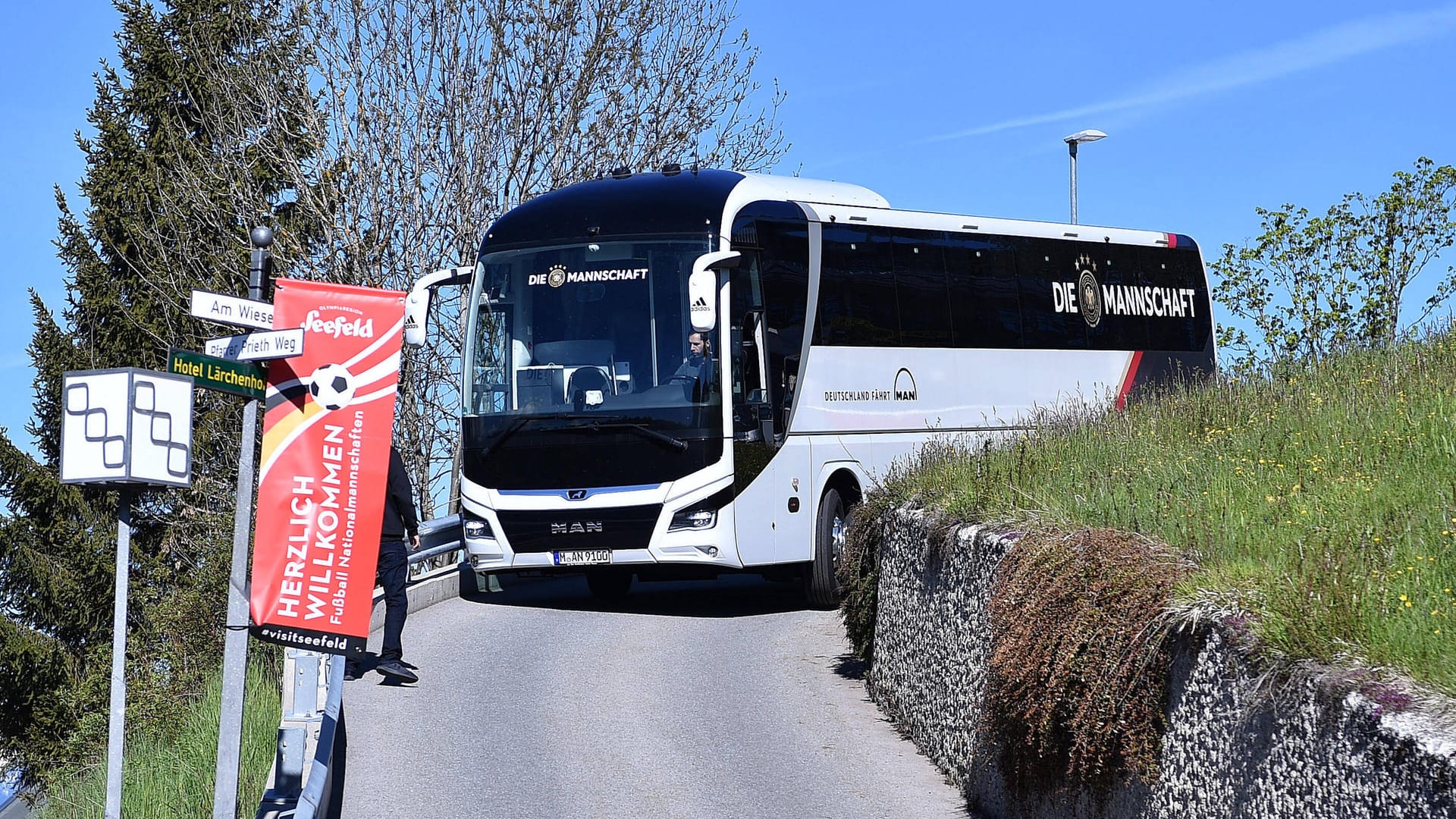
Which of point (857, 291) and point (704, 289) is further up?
Answer: point (857, 291)

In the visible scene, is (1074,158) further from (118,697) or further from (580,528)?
(118,697)

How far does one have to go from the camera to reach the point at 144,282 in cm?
3606

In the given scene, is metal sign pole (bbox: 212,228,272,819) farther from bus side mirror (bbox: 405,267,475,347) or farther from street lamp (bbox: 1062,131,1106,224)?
street lamp (bbox: 1062,131,1106,224)

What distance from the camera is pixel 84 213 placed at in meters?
36.8

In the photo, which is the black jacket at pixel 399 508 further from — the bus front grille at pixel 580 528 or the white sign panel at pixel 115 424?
the white sign panel at pixel 115 424

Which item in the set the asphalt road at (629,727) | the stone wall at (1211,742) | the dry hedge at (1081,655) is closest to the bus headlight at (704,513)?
the asphalt road at (629,727)

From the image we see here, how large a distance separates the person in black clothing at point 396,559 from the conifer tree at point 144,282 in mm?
16068

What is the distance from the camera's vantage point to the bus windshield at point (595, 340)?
15.2 meters

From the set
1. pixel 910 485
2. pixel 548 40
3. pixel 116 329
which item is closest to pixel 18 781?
pixel 116 329

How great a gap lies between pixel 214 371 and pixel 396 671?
6572 millimetres

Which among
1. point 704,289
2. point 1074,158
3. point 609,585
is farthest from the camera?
point 1074,158

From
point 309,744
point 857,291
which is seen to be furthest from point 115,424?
point 857,291

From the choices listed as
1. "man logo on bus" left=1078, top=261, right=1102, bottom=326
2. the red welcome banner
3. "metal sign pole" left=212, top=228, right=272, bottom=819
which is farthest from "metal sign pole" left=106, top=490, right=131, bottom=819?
"man logo on bus" left=1078, top=261, right=1102, bottom=326

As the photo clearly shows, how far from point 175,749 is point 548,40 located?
19.1m
